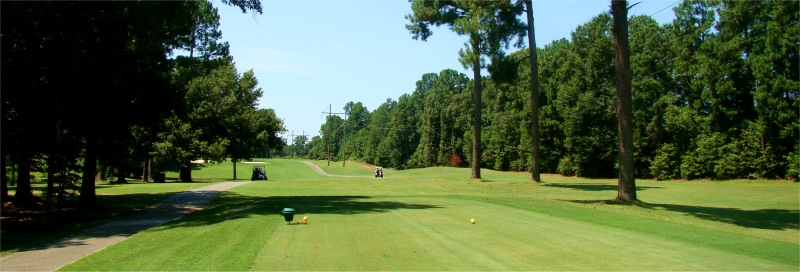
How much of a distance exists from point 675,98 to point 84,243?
47.7m

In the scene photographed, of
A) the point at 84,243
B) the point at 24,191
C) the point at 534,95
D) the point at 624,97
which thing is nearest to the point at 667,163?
the point at 534,95

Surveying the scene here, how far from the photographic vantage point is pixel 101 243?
1295 cm

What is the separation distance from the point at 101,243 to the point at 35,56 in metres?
7.13

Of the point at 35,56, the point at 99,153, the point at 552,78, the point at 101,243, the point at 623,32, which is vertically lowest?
the point at 101,243

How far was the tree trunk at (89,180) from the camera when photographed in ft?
73.8

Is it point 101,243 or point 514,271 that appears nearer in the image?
point 514,271

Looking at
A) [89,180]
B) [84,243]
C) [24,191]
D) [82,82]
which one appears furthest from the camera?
[24,191]

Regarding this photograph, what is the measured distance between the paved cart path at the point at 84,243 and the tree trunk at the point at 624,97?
16404 mm

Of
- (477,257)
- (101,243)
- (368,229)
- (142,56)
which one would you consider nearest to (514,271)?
(477,257)

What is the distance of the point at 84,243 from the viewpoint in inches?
516

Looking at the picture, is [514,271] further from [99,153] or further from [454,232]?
[99,153]

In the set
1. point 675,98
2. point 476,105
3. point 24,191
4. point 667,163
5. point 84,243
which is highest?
point 675,98

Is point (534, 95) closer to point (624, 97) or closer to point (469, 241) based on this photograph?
point (624, 97)

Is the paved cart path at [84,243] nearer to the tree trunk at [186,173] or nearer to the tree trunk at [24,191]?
the tree trunk at [24,191]
